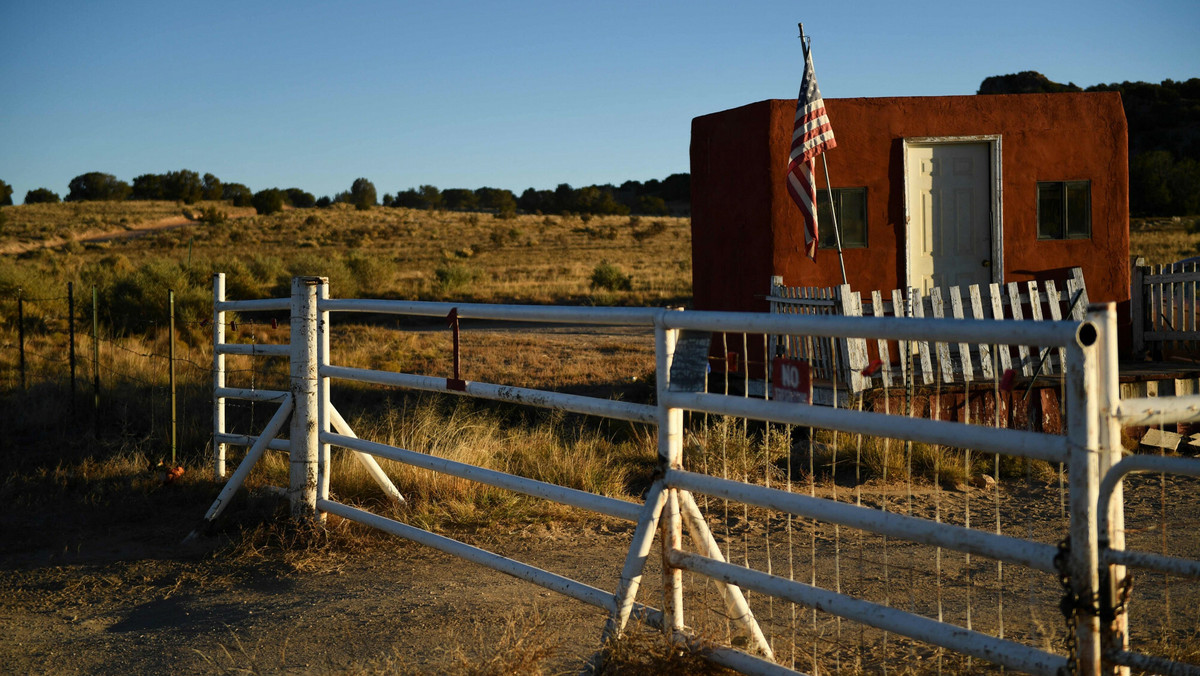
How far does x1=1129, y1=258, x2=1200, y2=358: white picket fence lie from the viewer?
10.2m

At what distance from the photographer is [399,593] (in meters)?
4.58

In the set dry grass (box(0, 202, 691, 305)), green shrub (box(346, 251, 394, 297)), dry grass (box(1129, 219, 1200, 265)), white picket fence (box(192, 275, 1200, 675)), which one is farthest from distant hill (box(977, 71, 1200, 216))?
white picket fence (box(192, 275, 1200, 675))

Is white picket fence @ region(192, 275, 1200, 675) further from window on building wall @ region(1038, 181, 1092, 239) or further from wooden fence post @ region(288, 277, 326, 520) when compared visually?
window on building wall @ region(1038, 181, 1092, 239)

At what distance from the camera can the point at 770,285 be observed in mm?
10438

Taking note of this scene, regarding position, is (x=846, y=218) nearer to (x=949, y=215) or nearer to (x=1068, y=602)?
(x=949, y=215)

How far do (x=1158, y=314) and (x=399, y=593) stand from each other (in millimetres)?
9208

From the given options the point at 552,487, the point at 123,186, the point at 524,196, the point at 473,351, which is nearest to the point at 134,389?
the point at 473,351

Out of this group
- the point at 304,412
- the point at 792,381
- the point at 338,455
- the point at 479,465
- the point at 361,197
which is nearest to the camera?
the point at 792,381

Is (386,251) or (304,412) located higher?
(386,251)

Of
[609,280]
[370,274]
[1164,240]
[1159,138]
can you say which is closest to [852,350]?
[609,280]

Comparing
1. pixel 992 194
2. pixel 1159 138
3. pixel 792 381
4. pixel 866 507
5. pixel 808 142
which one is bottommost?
pixel 866 507

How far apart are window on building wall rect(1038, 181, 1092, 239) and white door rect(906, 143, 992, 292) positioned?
24.9 inches

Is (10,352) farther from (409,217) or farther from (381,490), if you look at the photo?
(409,217)

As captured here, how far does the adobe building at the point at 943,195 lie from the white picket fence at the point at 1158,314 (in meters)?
0.32
